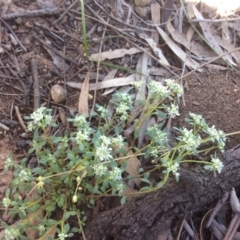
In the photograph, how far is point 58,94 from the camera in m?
2.00

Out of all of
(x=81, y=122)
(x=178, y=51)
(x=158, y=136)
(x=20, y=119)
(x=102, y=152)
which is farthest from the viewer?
(x=178, y=51)

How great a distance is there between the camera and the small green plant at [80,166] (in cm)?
162

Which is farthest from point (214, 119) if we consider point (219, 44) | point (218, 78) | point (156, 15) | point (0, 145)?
point (0, 145)

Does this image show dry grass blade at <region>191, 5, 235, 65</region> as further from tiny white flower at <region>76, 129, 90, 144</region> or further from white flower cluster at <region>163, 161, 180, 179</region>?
tiny white flower at <region>76, 129, 90, 144</region>

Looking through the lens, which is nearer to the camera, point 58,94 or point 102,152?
point 102,152

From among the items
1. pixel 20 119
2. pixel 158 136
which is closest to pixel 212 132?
pixel 158 136

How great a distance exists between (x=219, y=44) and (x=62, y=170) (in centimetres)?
103

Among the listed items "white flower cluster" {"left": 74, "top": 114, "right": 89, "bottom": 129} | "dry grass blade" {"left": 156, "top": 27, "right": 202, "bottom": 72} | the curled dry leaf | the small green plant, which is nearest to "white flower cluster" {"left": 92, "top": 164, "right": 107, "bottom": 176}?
the small green plant

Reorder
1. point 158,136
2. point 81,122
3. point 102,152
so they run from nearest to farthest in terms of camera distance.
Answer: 1. point 102,152
2. point 81,122
3. point 158,136

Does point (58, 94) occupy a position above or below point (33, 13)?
below

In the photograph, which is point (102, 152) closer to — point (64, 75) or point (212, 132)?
point (212, 132)

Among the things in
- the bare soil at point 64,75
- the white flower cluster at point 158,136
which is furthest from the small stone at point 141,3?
the white flower cluster at point 158,136

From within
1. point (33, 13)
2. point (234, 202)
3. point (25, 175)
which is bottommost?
point (234, 202)

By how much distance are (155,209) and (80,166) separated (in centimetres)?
32
